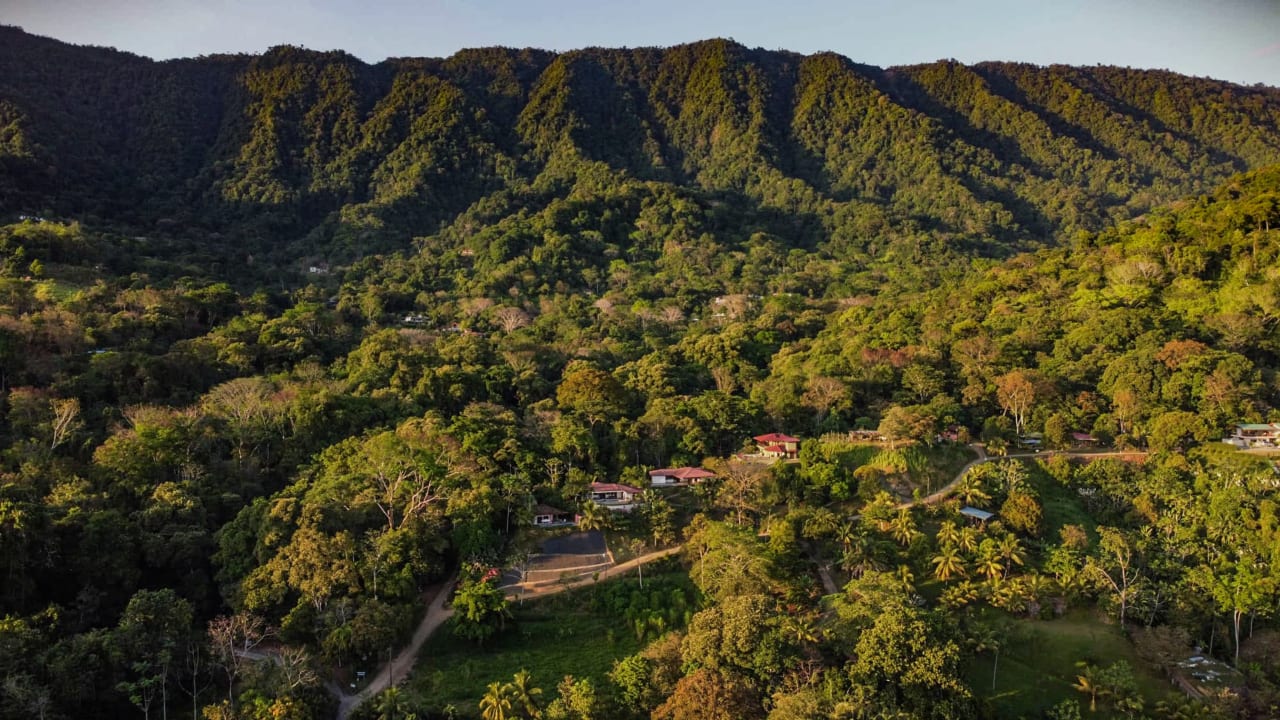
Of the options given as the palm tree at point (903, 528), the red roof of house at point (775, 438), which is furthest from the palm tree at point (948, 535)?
the red roof of house at point (775, 438)

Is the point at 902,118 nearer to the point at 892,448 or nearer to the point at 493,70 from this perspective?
the point at 493,70

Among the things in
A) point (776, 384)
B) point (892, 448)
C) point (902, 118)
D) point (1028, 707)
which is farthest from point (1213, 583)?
point (902, 118)

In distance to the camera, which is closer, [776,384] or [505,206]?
[776,384]

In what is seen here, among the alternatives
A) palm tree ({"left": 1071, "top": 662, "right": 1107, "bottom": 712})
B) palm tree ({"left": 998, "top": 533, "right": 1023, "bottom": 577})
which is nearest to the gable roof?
palm tree ({"left": 998, "top": 533, "right": 1023, "bottom": 577})

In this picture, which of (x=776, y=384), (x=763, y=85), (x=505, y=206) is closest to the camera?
(x=776, y=384)

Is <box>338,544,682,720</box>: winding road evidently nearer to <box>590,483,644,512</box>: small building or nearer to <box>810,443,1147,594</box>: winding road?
<box>590,483,644,512</box>: small building
